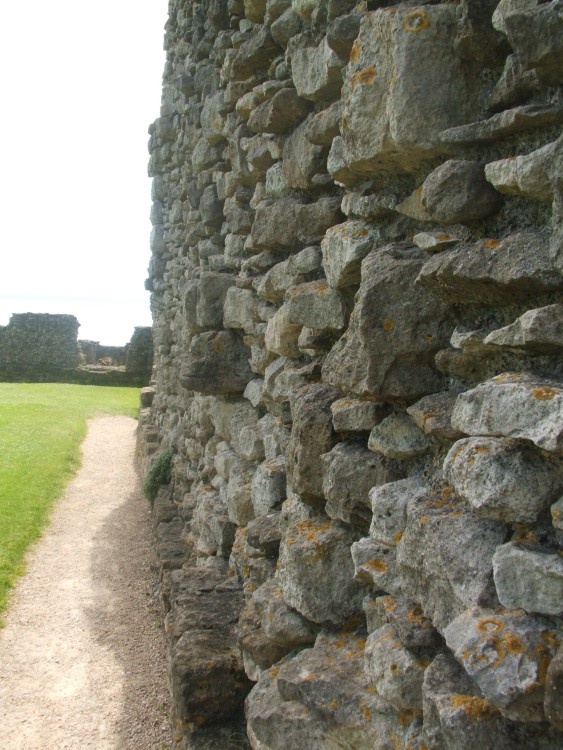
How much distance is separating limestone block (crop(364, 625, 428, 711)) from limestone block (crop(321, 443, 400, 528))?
1.40 feet

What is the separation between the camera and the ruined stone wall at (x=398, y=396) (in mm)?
1645

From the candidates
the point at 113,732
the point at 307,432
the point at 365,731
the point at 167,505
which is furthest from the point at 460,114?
the point at 167,505

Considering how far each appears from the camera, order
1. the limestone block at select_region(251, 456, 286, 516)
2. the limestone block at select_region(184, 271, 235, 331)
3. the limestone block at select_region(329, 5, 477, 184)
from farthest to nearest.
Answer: the limestone block at select_region(184, 271, 235, 331), the limestone block at select_region(251, 456, 286, 516), the limestone block at select_region(329, 5, 477, 184)

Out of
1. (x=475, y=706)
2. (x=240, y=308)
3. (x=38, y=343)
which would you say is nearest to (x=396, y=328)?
(x=475, y=706)

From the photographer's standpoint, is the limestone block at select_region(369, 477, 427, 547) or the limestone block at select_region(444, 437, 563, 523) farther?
the limestone block at select_region(369, 477, 427, 547)

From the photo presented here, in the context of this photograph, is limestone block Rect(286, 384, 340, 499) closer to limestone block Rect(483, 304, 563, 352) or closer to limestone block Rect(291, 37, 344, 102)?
limestone block Rect(483, 304, 563, 352)

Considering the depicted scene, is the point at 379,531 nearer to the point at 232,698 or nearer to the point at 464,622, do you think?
the point at 464,622

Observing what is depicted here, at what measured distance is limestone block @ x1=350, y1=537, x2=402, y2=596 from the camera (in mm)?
2209

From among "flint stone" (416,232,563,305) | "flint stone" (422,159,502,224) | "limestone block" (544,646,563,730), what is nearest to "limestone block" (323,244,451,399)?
"flint stone" (416,232,563,305)

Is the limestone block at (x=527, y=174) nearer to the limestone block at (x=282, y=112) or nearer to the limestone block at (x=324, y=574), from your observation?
→ the limestone block at (x=324, y=574)

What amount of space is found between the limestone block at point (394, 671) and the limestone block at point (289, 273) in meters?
1.66

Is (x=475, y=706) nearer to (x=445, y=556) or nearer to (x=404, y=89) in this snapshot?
(x=445, y=556)

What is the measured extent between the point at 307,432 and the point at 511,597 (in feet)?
4.20


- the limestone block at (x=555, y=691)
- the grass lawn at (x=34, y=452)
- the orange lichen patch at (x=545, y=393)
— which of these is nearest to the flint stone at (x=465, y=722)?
the limestone block at (x=555, y=691)
